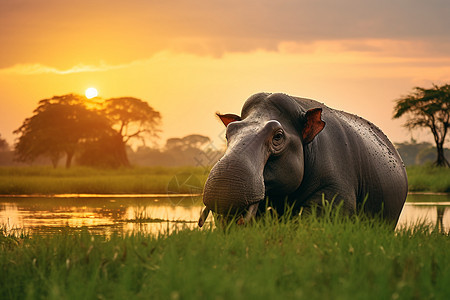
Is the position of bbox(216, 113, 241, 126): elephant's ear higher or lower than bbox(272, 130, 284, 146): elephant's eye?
higher

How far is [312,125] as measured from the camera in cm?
523

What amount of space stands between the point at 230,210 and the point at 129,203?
34.7 ft

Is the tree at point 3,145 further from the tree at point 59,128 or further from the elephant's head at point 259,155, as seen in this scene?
the elephant's head at point 259,155

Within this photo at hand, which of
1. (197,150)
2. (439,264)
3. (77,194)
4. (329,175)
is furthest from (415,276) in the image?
(197,150)

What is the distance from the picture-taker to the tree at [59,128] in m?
41.2

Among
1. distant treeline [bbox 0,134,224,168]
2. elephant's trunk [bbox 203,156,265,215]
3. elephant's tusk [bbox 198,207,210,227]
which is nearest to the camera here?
elephant's trunk [bbox 203,156,265,215]

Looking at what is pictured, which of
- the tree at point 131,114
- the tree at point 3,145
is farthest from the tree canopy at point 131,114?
the tree at point 3,145

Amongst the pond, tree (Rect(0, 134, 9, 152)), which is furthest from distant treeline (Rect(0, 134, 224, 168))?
the pond

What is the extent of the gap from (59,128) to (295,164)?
38.6 m

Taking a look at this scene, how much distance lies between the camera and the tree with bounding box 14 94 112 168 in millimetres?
41156

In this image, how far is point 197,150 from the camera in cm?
7162

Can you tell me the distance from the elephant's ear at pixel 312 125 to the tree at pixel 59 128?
3650cm

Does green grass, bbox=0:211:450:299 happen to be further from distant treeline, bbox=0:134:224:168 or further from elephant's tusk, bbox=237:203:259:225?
distant treeline, bbox=0:134:224:168

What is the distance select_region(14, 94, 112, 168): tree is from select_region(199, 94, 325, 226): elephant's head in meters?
36.5
